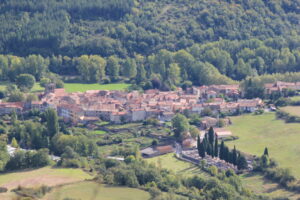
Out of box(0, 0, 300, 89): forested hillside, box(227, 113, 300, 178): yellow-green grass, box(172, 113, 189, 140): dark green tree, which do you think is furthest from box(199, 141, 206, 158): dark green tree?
box(0, 0, 300, 89): forested hillside

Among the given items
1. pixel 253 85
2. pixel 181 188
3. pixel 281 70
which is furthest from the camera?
pixel 281 70

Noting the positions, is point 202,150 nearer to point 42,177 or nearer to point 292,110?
point 42,177

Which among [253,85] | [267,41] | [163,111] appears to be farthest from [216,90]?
[267,41]

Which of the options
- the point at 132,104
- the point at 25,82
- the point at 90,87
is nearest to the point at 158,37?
the point at 90,87

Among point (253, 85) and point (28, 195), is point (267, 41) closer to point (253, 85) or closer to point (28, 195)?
point (253, 85)

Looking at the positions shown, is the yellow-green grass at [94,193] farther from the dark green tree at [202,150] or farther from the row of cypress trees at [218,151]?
the dark green tree at [202,150]
